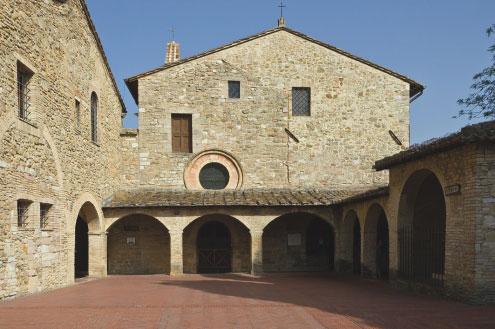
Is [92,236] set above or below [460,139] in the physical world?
below

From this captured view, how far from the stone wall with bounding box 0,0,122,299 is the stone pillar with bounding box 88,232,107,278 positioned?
1.37 m

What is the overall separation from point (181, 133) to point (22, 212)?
8.51m

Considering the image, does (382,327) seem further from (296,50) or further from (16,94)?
(296,50)

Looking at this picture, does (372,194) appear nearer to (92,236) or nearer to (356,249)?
(356,249)

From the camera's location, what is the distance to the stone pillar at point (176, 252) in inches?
664

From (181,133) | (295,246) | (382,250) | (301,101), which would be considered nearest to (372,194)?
(382,250)

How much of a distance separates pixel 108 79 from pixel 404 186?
1170 centimetres

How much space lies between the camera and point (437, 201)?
43.1ft

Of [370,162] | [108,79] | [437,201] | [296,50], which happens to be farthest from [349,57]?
[108,79]

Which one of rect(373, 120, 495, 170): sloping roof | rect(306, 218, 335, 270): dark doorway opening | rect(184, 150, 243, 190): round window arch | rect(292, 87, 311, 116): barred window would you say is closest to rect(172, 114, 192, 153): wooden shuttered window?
rect(184, 150, 243, 190): round window arch

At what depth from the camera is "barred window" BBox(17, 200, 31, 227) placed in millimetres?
11144

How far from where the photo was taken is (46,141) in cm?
1214

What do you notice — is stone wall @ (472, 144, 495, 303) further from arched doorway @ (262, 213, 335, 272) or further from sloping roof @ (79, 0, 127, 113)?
sloping roof @ (79, 0, 127, 113)

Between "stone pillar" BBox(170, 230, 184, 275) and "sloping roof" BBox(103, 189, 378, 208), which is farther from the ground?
"sloping roof" BBox(103, 189, 378, 208)
